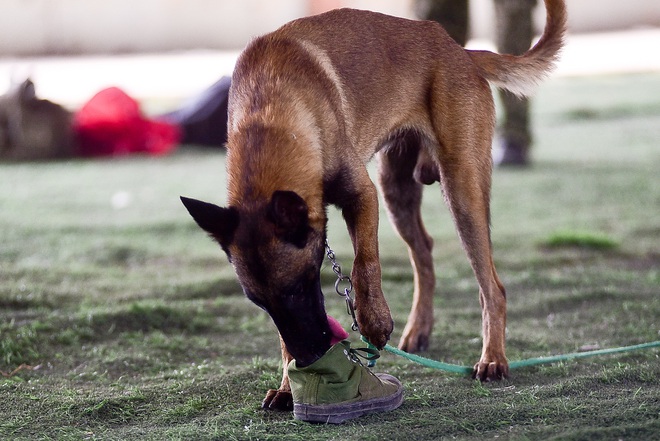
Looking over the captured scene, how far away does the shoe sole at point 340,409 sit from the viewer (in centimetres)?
324

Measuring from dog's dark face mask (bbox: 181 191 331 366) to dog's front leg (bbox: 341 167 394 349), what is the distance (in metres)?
0.41

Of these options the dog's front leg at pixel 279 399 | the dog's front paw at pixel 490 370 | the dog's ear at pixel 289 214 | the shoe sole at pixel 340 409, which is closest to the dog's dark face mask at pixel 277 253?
the dog's ear at pixel 289 214

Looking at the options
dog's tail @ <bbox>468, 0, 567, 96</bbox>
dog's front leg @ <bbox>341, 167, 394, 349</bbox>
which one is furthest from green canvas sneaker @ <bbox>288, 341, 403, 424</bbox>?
dog's tail @ <bbox>468, 0, 567, 96</bbox>

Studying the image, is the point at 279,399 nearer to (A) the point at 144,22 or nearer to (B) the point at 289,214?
(B) the point at 289,214

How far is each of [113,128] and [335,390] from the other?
8202mm

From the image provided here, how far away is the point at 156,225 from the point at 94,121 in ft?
13.1

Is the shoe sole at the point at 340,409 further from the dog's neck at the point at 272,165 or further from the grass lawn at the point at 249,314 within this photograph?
the dog's neck at the point at 272,165

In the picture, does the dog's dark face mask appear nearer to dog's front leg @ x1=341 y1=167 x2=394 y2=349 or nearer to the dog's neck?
the dog's neck

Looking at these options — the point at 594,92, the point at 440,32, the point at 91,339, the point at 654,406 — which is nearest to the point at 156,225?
the point at 91,339

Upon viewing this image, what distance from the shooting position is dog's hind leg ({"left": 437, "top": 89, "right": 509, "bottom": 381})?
162 inches

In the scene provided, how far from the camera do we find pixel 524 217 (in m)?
7.57

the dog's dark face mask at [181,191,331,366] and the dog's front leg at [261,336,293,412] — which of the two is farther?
the dog's front leg at [261,336,293,412]

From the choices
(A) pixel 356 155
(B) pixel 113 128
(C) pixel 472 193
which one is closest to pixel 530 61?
(C) pixel 472 193

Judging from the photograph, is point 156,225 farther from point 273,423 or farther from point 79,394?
point 273,423
